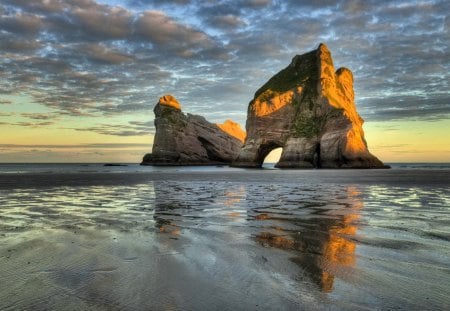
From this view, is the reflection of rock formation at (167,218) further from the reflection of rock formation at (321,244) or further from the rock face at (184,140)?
the rock face at (184,140)

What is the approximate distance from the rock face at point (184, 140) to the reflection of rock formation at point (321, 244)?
113 m

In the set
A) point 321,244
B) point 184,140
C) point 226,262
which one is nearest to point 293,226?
point 321,244

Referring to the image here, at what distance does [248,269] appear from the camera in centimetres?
534

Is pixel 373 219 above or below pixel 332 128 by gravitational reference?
below

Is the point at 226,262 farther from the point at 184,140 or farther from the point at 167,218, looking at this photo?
the point at 184,140

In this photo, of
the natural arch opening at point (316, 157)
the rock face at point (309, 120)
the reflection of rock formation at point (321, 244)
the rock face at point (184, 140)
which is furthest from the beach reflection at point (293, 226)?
the rock face at point (184, 140)

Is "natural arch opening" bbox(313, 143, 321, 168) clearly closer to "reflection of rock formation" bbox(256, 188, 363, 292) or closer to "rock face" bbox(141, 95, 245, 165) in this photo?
"rock face" bbox(141, 95, 245, 165)

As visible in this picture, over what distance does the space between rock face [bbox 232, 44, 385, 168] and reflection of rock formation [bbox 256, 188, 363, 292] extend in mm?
73966

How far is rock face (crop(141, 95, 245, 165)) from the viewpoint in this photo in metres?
123

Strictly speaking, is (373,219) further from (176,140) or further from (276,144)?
(176,140)

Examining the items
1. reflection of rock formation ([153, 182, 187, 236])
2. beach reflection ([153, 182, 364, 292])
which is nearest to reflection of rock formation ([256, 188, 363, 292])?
beach reflection ([153, 182, 364, 292])

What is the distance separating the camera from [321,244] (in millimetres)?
7184

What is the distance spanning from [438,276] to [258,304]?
8.71 feet

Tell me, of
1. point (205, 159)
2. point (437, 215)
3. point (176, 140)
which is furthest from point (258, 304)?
point (205, 159)
